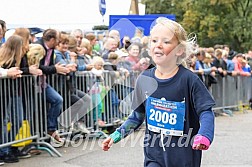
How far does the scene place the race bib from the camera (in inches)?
171

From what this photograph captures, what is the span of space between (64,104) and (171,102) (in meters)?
5.31

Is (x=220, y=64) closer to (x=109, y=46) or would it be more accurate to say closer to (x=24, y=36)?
(x=109, y=46)

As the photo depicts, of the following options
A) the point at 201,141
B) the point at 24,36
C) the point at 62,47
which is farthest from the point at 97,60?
the point at 201,141

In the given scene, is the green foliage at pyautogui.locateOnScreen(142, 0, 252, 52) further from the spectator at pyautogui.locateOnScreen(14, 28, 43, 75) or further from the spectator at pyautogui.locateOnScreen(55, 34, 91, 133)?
the spectator at pyautogui.locateOnScreen(14, 28, 43, 75)

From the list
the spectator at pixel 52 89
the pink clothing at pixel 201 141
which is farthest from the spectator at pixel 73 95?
the pink clothing at pixel 201 141

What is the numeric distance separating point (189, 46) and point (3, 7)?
7.17m

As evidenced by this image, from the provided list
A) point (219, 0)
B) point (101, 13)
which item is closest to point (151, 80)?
point (101, 13)

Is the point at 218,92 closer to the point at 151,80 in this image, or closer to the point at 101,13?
the point at 101,13

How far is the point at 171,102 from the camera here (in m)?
4.34

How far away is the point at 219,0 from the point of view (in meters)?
42.9

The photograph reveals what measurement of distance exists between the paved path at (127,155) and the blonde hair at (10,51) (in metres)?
1.37

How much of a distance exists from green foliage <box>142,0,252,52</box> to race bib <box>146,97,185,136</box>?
128 feet

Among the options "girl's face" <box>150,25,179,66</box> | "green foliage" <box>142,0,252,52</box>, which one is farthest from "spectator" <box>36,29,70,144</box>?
"green foliage" <box>142,0,252,52</box>

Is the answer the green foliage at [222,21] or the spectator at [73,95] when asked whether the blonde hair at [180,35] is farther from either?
the green foliage at [222,21]
